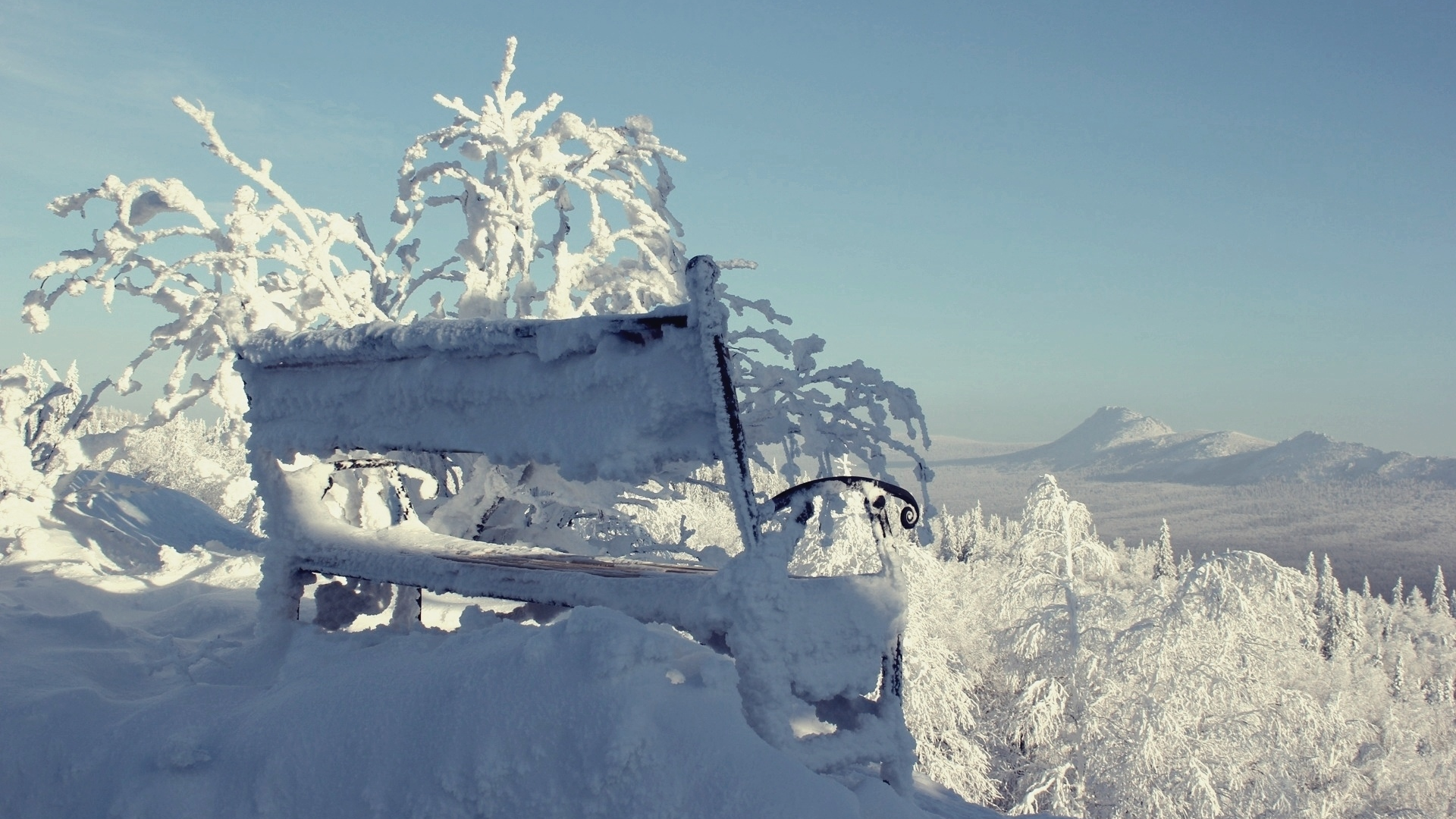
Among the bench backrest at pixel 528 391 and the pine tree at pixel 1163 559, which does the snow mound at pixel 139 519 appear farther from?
the pine tree at pixel 1163 559

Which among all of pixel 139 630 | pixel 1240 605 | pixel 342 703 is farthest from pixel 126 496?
pixel 1240 605

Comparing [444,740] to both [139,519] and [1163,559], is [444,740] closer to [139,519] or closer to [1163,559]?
[139,519]

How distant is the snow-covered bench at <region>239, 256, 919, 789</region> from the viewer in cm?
262

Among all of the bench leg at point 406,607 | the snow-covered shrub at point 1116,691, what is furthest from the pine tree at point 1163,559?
the bench leg at point 406,607

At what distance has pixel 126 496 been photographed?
13.3 meters

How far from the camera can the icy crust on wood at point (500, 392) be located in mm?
2721

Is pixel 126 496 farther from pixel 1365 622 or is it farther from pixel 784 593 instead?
pixel 1365 622

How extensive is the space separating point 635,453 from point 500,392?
2.37 feet

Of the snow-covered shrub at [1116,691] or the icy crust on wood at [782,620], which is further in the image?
the snow-covered shrub at [1116,691]

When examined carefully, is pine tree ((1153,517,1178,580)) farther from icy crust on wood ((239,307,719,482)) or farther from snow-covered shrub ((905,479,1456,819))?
icy crust on wood ((239,307,719,482))

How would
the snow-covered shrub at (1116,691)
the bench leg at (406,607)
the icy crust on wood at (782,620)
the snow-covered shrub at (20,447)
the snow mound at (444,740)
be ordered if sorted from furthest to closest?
the snow-covered shrub at (1116,691) → the snow-covered shrub at (20,447) → the bench leg at (406,607) → the icy crust on wood at (782,620) → the snow mound at (444,740)

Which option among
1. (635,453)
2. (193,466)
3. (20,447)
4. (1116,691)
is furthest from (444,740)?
(193,466)

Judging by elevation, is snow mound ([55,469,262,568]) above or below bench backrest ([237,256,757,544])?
below

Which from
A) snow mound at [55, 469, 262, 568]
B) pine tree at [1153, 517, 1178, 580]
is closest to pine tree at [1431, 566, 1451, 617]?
pine tree at [1153, 517, 1178, 580]
